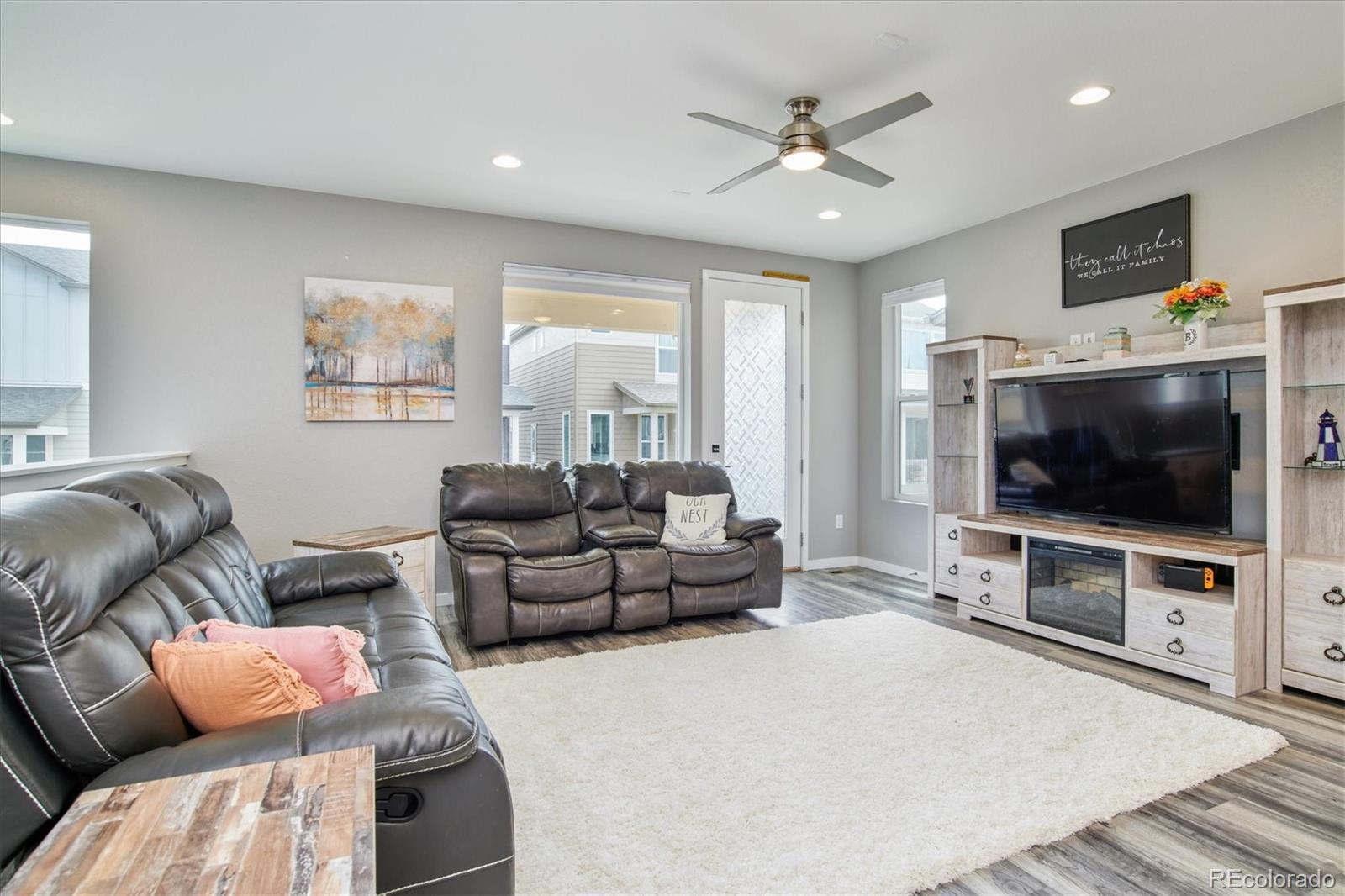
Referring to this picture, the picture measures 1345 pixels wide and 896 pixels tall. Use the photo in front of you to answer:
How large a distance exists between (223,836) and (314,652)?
2.55 feet

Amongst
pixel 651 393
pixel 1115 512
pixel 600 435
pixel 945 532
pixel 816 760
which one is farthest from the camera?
pixel 651 393

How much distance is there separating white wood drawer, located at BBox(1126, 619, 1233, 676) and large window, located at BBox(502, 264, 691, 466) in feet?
10.4

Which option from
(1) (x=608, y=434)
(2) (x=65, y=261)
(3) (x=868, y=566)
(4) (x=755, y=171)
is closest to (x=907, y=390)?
(3) (x=868, y=566)

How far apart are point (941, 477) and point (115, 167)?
5.50 metres

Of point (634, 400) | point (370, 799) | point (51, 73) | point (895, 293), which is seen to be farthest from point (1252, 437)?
point (51, 73)

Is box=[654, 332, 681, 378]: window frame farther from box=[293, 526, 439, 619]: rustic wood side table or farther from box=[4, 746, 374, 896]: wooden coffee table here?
box=[4, 746, 374, 896]: wooden coffee table

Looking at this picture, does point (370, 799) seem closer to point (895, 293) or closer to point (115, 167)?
point (115, 167)

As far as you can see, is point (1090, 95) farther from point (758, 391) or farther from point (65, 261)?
point (65, 261)

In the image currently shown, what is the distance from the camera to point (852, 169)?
10.6 ft

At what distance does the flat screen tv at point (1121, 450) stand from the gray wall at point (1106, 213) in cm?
47

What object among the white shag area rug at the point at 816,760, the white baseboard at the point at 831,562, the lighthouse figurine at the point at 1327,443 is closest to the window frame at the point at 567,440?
the white shag area rug at the point at 816,760

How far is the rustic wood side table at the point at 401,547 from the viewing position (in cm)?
368

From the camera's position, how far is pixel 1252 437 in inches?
135

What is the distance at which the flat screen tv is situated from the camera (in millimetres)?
3387
